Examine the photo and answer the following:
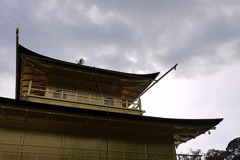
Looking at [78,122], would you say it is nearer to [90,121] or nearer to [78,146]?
[90,121]

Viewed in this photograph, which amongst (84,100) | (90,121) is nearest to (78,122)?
(90,121)

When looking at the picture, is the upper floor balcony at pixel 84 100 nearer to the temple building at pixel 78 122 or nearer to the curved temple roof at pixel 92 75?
the temple building at pixel 78 122

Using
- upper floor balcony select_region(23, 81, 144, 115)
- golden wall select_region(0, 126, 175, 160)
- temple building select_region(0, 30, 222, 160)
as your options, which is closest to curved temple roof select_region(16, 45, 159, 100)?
temple building select_region(0, 30, 222, 160)

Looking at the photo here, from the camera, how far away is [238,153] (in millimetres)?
49281

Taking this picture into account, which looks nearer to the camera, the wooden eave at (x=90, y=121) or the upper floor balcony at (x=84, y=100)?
the wooden eave at (x=90, y=121)

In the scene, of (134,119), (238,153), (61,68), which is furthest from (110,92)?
(238,153)

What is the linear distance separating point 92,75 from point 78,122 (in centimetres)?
506

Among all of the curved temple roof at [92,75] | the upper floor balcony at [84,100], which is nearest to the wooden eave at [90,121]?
the upper floor balcony at [84,100]

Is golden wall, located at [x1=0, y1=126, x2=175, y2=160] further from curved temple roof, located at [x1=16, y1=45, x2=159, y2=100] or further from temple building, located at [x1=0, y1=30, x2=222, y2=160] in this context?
curved temple roof, located at [x1=16, y1=45, x2=159, y2=100]

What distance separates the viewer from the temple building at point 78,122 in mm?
10602

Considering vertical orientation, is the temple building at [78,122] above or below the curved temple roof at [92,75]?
below

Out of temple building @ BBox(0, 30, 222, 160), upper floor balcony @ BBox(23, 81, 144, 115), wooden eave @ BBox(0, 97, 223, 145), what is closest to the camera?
wooden eave @ BBox(0, 97, 223, 145)

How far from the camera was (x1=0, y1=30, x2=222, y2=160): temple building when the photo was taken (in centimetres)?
1060

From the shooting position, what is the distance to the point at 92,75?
1582cm
